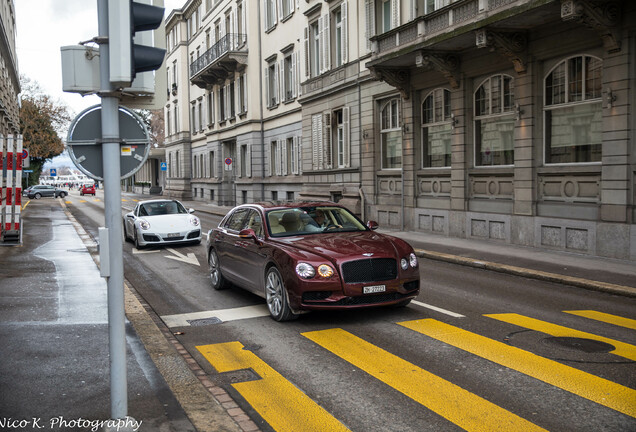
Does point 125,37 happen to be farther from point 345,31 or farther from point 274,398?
point 345,31

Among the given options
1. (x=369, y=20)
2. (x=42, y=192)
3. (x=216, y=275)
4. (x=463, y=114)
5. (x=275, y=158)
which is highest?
(x=369, y=20)

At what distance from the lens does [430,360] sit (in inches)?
255

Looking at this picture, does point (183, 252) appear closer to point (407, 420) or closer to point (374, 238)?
point (374, 238)

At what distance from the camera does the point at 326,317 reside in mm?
8656

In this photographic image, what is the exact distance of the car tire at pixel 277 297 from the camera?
828cm

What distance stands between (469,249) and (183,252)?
7.69 m

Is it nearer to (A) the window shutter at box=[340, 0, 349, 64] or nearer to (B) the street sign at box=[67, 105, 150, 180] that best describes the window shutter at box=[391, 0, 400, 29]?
(A) the window shutter at box=[340, 0, 349, 64]

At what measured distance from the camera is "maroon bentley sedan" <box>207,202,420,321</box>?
7941 millimetres

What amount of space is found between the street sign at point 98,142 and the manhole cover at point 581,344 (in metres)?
4.98

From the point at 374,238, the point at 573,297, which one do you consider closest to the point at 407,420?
the point at 374,238

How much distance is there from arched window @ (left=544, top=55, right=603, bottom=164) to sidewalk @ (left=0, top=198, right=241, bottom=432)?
11230mm

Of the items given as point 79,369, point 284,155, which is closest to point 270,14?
point 284,155

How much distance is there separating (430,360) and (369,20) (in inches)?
778

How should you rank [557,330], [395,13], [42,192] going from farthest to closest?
[42,192], [395,13], [557,330]
